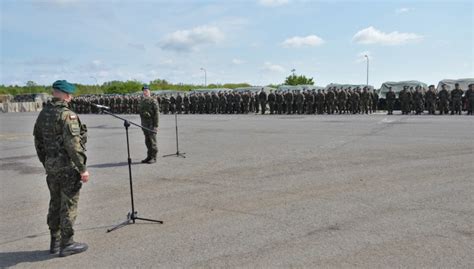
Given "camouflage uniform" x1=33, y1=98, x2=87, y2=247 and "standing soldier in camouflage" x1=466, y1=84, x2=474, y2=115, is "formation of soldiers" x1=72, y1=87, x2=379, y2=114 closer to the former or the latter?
"standing soldier in camouflage" x1=466, y1=84, x2=474, y2=115

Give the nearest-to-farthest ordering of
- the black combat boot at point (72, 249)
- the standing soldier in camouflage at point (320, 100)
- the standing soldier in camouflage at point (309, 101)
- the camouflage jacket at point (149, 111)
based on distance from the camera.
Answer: the black combat boot at point (72, 249) < the camouflage jacket at point (149, 111) < the standing soldier in camouflage at point (320, 100) < the standing soldier in camouflage at point (309, 101)

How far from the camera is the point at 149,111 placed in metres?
10.6

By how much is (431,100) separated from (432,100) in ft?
0.17

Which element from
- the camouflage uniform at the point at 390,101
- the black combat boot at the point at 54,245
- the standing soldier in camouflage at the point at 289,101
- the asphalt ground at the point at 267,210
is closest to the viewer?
the asphalt ground at the point at 267,210

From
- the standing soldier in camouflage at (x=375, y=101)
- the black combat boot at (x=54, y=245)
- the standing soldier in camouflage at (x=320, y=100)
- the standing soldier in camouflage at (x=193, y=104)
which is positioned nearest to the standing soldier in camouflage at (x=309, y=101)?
the standing soldier in camouflage at (x=320, y=100)

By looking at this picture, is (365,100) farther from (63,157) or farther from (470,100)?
(63,157)

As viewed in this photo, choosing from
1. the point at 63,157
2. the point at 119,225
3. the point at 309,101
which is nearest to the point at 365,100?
the point at 309,101

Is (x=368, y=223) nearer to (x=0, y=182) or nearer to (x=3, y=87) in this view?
(x=0, y=182)

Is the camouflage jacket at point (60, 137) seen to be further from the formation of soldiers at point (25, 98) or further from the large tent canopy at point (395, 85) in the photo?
the formation of soldiers at point (25, 98)

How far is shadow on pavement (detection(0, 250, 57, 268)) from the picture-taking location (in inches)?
179

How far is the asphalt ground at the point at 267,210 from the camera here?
448 centimetres

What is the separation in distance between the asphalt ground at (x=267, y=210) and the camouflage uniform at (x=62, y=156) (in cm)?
47

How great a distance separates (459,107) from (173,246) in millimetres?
23195

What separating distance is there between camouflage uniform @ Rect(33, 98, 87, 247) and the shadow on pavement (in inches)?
8.4
